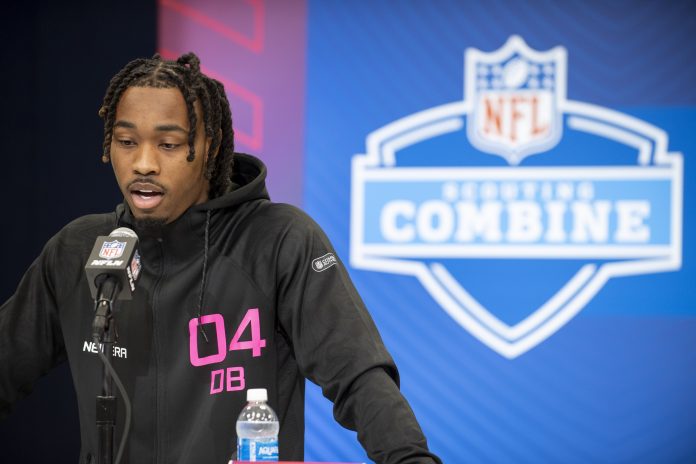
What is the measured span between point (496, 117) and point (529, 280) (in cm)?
72

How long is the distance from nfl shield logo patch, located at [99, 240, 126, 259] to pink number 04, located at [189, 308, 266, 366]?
16.9 inches

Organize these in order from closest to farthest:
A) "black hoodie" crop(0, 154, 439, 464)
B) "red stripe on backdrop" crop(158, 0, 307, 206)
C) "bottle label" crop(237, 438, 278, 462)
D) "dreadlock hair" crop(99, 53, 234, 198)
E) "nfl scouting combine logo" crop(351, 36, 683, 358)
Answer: "bottle label" crop(237, 438, 278, 462) < "black hoodie" crop(0, 154, 439, 464) < "dreadlock hair" crop(99, 53, 234, 198) < "nfl scouting combine logo" crop(351, 36, 683, 358) < "red stripe on backdrop" crop(158, 0, 307, 206)

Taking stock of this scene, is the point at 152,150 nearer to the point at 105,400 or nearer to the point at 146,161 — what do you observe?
the point at 146,161

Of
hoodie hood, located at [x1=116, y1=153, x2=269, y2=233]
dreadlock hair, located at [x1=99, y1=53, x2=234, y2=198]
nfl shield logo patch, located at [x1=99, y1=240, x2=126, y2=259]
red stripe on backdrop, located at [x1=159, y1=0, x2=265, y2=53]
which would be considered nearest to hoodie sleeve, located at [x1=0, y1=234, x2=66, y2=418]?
hoodie hood, located at [x1=116, y1=153, x2=269, y2=233]

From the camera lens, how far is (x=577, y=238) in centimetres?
388

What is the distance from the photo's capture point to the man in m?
1.80

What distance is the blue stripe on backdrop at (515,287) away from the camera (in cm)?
389

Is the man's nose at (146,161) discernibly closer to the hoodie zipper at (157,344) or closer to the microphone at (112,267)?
the hoodie zipper at (157,344)

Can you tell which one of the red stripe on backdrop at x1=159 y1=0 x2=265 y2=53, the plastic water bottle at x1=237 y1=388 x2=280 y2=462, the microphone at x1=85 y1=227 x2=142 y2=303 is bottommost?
the plastic water bottle at x1=237 y1=388 x2=280 y2=462

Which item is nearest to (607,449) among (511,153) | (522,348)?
(522,348)

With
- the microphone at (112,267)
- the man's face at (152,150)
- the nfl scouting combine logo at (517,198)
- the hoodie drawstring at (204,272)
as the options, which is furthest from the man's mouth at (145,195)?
the nfl scouting combine logo at (517,198)

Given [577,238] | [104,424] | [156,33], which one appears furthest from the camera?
[156,33]

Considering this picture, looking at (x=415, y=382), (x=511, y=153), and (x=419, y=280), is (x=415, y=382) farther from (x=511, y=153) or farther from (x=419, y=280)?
(x=511, y=153)

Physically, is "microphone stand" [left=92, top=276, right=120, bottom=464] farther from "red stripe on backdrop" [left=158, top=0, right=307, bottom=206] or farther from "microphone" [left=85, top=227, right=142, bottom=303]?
"red stripe on backdrop" [left=158, top=0, right=307, bottom=206]
